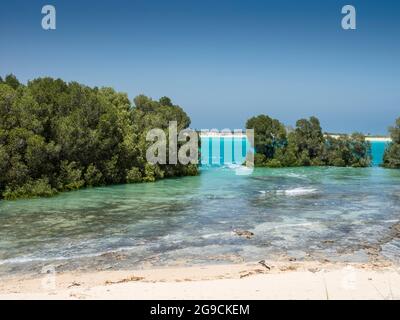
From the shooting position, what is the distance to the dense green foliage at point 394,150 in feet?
188

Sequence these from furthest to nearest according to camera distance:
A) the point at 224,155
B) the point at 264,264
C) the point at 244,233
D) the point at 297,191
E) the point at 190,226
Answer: the point at 224,155, the point at 297,191, the point at 190,226, the point at 244,233, the point at 264,264

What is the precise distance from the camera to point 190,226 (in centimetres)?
1978

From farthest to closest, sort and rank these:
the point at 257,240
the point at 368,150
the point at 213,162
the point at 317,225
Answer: the point at 213,162
the point at 368,150
the point at 317,225
the point at 257,240

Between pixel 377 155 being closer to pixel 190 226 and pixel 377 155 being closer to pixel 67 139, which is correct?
pixel 67 139

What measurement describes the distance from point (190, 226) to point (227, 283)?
349 inches

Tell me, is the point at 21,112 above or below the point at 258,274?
above

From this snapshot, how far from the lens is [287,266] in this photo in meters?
13.0

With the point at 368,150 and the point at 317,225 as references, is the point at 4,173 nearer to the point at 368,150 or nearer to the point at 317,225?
the point at 317,225

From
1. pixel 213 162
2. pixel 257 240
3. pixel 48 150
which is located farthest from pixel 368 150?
pixel 257 240

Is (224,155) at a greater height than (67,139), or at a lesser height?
lesser

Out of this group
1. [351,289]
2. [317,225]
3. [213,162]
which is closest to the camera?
[351,289]

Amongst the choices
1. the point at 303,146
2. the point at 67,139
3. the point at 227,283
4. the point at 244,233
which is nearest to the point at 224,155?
the point at 303,146

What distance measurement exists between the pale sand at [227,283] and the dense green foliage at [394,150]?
4854 centimetres
